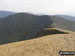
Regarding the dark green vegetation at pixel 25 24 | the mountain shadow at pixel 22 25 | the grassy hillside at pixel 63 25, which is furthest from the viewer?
the mountain shadow at pixel 22 25

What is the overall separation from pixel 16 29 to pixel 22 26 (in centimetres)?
892

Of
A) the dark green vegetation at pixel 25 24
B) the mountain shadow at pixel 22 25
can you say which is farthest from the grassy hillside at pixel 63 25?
the mountain shadow at pixel 22 25

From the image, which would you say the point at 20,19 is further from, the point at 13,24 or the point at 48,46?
the point at 48,46

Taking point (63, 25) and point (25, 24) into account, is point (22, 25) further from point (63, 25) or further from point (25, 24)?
point (63, 25)

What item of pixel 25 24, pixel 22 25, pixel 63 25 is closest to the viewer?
pixel 63 25

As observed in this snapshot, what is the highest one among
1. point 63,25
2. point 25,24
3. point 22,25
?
point 63,25

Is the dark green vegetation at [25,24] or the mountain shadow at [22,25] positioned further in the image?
the mountain shadow at [22,25]

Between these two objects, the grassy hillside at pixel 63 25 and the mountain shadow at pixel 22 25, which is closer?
the grassy hillside at pixel 63 25

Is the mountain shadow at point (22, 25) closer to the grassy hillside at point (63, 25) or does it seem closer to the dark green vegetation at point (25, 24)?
the dark green vegetation at point (25, 24)

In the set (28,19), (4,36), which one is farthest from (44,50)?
(28,19)

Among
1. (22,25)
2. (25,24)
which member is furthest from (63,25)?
(22,25)

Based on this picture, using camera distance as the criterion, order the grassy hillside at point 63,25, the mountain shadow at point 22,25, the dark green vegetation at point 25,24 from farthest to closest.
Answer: the mountain shadow at point 22,25 < the dark green vegetation at point 25,24 < the grassy hillside at point 63,25

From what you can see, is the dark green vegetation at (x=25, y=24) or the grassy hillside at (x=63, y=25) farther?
the dark green vegetation at (x=25, y=24)

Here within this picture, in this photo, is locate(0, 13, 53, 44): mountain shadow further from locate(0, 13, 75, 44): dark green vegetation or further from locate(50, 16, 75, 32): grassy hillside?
locate(50, 16, 75, 32): grassy hillside
